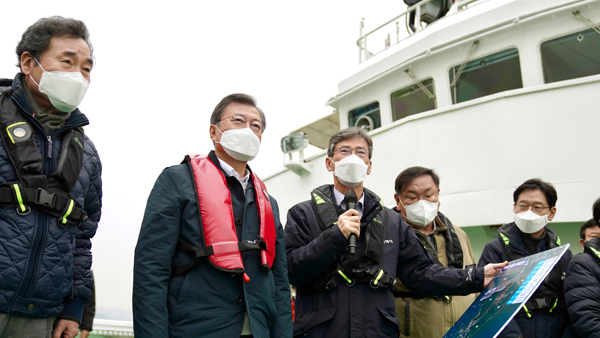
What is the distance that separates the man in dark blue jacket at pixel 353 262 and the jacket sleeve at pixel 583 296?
714 mm

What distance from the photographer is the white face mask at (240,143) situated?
2328mm

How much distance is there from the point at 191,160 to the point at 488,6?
6042 millimetres

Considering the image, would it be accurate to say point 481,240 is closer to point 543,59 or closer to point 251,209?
→ point 543,59

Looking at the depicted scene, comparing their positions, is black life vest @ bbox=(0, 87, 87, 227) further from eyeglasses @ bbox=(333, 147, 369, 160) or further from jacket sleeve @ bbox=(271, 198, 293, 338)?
eyeglasses @ bbox=(333, 147, 369, 160)

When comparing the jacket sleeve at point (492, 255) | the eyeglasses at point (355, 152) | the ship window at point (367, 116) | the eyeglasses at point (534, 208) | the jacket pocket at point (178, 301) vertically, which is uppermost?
the ship window at point (367, 116)

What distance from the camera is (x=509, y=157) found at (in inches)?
219

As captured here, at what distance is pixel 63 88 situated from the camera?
75.9 inches

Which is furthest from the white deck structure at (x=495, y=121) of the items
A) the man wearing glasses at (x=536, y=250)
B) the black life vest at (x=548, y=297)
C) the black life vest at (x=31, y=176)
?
the black life vest at (x=31, y=176)

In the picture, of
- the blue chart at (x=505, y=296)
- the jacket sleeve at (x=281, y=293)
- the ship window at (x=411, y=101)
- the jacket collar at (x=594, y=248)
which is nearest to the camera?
the blue chart at (x=505, y=296)

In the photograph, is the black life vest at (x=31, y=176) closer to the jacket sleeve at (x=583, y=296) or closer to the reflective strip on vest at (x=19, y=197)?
the reflective strip on vest at (x=19, y=197)

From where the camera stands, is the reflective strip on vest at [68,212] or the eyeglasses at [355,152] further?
the eyeglasses at [355,152]

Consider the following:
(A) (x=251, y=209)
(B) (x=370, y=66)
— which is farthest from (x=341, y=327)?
(B) (x=370, y=66)

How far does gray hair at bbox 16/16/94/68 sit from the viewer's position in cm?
195

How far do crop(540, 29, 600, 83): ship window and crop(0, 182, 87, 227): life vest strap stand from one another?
595 centimetres
